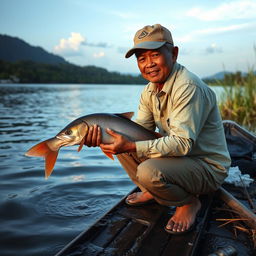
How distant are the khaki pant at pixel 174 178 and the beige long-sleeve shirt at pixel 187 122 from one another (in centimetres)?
10

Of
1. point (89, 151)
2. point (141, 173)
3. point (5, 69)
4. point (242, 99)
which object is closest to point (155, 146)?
point (141, 173)

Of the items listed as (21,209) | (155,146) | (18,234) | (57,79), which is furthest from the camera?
(57,79)

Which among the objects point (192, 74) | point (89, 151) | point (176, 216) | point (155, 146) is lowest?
point (89, 151)

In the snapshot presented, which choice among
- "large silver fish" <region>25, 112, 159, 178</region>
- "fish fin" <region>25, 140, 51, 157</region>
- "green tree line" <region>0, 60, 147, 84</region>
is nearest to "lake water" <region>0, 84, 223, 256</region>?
"large silver fish" <region>25, 112, 159, 178</region>

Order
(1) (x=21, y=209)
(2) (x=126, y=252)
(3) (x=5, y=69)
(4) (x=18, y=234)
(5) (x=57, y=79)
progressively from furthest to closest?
(5) (x=57, y=79), (3) (x=5, y=69), (1) (x=21, y=209), (4) (x=18, y=234), (2) (x=126, y=252)

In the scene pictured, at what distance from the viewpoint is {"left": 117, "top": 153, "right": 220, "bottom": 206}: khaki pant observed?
2.71 meters

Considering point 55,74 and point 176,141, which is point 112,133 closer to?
point 176,141

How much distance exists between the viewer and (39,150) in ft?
9.16

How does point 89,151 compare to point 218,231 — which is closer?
point 218,231

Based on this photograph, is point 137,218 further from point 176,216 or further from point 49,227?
point 49,227

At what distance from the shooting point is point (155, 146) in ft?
8.84

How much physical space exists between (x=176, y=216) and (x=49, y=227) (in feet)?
4.90

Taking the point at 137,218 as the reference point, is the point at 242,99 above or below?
above

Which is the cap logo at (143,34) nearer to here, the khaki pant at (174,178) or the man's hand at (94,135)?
the man's hand at (94,135)
